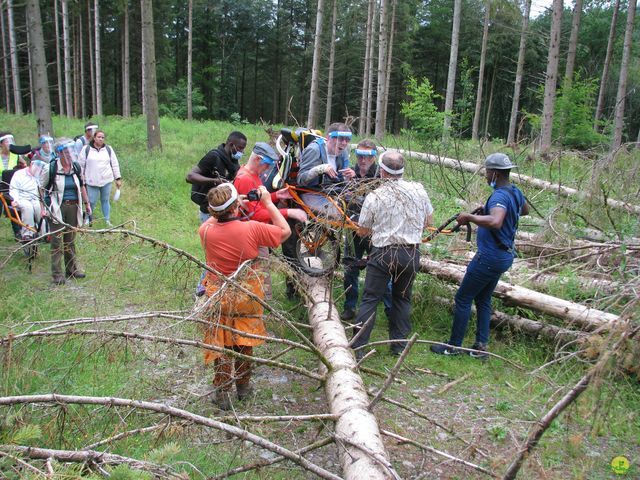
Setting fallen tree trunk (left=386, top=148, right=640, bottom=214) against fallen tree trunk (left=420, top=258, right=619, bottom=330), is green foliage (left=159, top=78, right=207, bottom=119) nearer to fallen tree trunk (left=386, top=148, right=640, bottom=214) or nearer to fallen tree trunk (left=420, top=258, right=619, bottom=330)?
fallen tree trunk (left=386, top=148, right=640, bottom=214)

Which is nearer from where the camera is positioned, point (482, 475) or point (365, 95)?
point (482, 475)

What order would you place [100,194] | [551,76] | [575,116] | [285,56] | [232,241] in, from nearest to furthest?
[232,241] → [100,194] → [551,76] → [575,116] → [285,56]

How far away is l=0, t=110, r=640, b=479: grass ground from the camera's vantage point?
2889 millimetres

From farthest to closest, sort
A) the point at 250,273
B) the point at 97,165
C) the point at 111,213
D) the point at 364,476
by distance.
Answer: the point at 111,213 → the point at 97,165 → the point at 250,273 → the point at 364,476

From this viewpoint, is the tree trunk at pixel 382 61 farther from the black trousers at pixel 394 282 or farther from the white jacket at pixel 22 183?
the black trousers at pixel 394 282

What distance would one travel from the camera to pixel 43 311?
5.52 m

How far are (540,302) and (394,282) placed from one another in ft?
5.52

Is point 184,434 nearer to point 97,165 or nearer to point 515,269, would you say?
point 515,269

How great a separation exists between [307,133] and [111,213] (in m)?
5.45

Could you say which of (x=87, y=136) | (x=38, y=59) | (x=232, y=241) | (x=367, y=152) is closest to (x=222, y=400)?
(x=232, y=241)

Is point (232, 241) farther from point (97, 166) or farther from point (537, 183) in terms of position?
point (537, 183)

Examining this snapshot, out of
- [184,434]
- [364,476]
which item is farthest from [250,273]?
[364,476]

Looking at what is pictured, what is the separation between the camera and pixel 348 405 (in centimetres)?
322

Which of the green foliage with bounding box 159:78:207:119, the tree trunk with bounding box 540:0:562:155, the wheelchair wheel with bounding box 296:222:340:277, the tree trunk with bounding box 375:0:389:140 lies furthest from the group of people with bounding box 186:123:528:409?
the green foliage with bounding box 159:78:207:119
